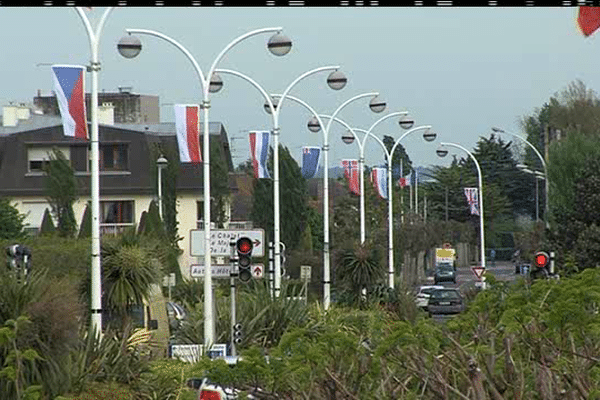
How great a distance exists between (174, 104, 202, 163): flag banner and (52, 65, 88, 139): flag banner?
7.68 m

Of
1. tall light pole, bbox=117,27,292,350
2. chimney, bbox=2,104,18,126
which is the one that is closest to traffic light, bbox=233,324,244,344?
tall light pole, bbox=117,27,292,350

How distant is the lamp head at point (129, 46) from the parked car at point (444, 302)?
96.9 feet

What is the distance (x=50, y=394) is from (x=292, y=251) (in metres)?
47.9

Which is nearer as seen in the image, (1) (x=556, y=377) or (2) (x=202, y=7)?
(2) (x=202, y=7)

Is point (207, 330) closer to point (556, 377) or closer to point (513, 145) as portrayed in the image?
point (556, 377)

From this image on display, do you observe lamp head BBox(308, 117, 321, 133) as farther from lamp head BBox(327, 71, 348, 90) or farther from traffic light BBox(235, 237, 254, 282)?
traffic light BBox(235, 237, 254, 282)

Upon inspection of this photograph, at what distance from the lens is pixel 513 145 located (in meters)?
145

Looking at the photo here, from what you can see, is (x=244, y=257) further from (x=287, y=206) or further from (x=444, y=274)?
(x=444, y=274)

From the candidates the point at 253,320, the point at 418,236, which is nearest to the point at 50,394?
the point at 253,320

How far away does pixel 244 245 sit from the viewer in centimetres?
3062

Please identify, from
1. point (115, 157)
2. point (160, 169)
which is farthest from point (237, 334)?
point (115, 157)

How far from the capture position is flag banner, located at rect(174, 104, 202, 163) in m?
35.8

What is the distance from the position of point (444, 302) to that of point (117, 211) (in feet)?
74.9

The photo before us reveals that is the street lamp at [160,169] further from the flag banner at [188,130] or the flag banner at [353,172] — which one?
the flag banner at [188,130]
